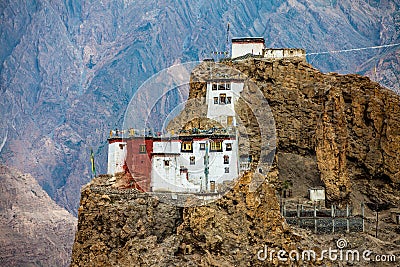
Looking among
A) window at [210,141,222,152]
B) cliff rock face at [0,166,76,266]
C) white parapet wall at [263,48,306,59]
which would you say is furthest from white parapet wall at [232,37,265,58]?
cliff rock face at [0,166,76,266]

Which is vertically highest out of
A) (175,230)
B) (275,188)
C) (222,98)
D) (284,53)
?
(284,53)

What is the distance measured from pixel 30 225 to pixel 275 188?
306 feet

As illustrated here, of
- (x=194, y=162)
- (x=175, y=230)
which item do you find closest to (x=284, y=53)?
(x=194, y=162)

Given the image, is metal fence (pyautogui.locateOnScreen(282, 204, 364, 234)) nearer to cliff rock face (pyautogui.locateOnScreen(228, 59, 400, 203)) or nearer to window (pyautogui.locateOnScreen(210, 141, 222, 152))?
cliff rock face (pyautogui.locateOnScreen(228, 59, 400, 203))

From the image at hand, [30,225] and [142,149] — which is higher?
[142,149]

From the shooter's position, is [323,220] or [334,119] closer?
[323,220]

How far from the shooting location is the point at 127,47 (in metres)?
190

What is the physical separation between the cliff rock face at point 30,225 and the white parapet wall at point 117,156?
251 ft

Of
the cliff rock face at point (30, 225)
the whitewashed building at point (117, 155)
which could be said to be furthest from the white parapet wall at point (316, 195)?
the cliff rock face at point (30, 225)

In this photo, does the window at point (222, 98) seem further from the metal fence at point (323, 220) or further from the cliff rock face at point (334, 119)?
the metal fence at point (323, 220)

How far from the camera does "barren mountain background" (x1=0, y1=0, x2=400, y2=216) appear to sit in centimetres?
16800

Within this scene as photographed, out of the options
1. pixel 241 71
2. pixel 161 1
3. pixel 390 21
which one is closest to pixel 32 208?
pixel 161 1

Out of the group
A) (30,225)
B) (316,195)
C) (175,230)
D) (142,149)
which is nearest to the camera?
(175,230)

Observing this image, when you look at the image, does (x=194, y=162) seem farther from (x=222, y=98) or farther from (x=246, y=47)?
(x=246, y=47)
